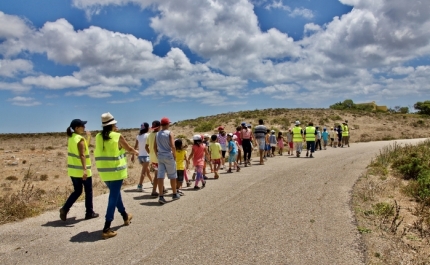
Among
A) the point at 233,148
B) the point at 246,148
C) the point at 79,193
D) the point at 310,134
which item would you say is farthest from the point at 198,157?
the point at 310,134

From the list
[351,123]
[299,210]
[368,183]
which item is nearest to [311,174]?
[368,183]

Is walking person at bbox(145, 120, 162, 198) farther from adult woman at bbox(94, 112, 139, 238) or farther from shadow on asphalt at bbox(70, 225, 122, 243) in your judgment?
shadow on asphalt at bbox(70, 225, 122, 243)

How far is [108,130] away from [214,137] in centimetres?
605

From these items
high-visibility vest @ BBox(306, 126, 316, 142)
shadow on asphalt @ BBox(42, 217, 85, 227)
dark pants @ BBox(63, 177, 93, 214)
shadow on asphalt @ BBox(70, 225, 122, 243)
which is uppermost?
high-visibility vest @ BBox(306, 126, 316, 142)

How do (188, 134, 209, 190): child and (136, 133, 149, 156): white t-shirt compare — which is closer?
(136, 133, 149, 156): white t-shirt

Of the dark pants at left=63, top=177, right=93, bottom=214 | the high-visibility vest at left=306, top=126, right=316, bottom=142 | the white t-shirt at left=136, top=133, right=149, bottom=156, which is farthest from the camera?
the high-visibility vest at left=306, top=126, right=316, bottom=142

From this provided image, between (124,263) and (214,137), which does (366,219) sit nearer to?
(124,263)

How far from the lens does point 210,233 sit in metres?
5.71

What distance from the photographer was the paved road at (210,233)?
4.84 meters

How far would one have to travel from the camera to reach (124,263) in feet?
15.4

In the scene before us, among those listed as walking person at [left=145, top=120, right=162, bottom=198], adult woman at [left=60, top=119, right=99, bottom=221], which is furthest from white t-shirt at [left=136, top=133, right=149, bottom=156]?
adult woman at [left=60, top=119, right=99, bottom=221]

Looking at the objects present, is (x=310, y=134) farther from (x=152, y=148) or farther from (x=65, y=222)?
(x=65, y=222)

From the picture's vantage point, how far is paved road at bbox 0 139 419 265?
484cm

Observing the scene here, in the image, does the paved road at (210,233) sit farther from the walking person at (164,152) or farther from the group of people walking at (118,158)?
the walking person at (164,152)
